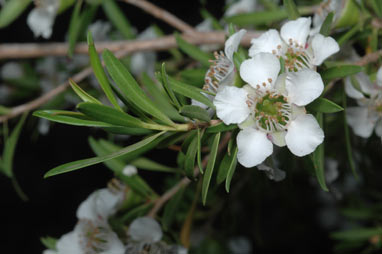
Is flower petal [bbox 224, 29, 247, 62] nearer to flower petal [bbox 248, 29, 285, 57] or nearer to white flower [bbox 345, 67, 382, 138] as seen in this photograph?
flower petal [bbox 248, 29, 285, 57]

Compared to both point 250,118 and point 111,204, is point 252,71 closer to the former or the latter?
point 250,118

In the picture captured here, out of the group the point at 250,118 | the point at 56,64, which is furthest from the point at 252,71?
the point at 56,64

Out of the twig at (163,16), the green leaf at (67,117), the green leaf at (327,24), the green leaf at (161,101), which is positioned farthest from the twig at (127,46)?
the green leaf at (67,117)

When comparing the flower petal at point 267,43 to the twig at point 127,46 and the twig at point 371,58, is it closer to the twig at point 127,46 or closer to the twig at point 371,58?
the twig at point 371,58

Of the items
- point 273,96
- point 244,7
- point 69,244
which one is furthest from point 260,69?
point 244,7

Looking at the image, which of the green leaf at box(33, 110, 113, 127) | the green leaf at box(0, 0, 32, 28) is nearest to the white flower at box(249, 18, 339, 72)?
the green leaf at box(33, 110, 113, 127)

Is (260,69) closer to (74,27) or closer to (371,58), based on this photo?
(371,58)
